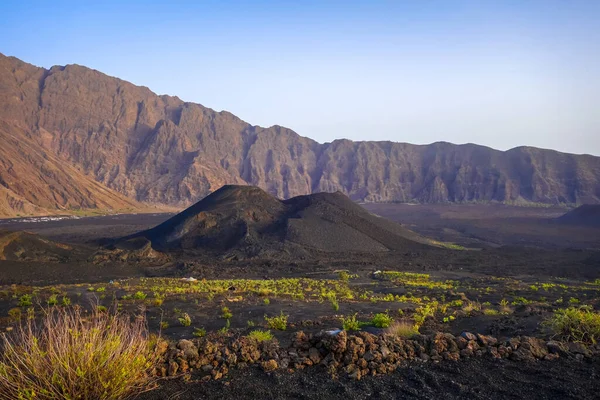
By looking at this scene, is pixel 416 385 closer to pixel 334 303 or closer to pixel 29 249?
pixel 334 303

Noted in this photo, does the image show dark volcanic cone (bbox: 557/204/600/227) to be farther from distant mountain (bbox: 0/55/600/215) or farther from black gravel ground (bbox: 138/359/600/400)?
black gravel ground (bbox: 138/359/600/400)

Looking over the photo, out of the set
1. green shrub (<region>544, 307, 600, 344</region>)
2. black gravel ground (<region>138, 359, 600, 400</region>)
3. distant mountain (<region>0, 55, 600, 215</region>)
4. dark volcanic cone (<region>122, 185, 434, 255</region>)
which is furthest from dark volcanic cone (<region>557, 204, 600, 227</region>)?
black gravel ground (<region>138, 359, 600, 400</region>)

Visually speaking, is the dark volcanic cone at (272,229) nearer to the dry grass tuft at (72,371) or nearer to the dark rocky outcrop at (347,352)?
the dark rocky outcrop at (347,352)

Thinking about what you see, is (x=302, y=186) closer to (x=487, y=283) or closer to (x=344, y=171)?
(x=344, y=171)

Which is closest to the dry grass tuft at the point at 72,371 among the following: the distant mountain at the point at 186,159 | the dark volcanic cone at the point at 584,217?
the dark volcanic cone at the point at 584,217

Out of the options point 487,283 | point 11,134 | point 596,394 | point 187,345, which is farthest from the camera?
point 11,134

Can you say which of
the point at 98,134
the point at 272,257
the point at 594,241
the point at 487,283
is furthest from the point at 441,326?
the point at 98,134

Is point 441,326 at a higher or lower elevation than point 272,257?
higher

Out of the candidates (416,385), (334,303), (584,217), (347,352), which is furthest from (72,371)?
(584,217)
